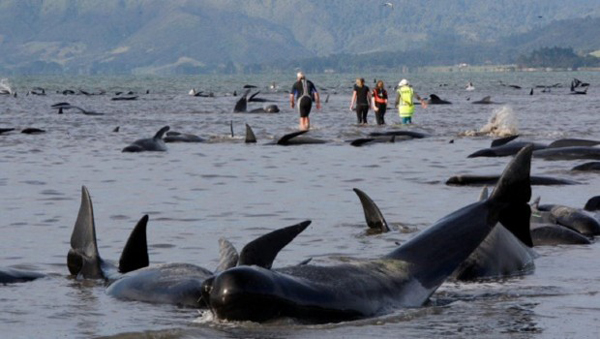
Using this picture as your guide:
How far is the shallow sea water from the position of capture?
890 centimetres

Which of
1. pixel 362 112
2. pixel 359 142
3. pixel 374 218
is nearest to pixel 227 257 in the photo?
pixel 374 218

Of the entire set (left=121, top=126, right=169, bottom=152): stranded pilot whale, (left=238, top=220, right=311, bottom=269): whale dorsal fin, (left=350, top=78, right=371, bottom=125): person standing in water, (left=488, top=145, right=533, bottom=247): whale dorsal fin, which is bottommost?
(left=121, top=126, right=169, bottom=152): stranded pilot whale

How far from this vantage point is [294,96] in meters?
36.3

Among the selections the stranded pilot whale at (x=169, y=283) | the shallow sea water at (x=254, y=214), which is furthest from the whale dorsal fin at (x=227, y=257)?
the shallow sea water at (x=254, y=214)

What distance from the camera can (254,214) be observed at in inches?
625

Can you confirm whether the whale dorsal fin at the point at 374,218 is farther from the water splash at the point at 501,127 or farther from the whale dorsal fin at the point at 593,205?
the water splash at the point at 501,127

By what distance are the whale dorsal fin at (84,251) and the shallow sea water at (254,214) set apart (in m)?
0.16

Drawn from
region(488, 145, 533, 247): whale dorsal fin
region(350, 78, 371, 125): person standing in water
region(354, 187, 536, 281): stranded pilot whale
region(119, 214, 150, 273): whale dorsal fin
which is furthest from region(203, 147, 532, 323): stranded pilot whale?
region(350, 78, 371, 125): person standing in water

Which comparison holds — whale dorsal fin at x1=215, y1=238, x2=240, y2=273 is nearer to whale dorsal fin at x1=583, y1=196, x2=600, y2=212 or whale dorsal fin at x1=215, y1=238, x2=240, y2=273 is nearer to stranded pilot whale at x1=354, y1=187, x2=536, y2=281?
stranded pilot whale at x1=354, y1=187, x2=536, y2=281

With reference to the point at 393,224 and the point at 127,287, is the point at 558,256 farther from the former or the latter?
the point at 127,287

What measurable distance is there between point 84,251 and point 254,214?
514cm

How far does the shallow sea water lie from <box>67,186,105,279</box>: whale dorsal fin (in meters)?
0.16

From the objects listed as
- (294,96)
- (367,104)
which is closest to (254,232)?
(294,96)

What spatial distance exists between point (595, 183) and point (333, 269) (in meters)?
11.5
